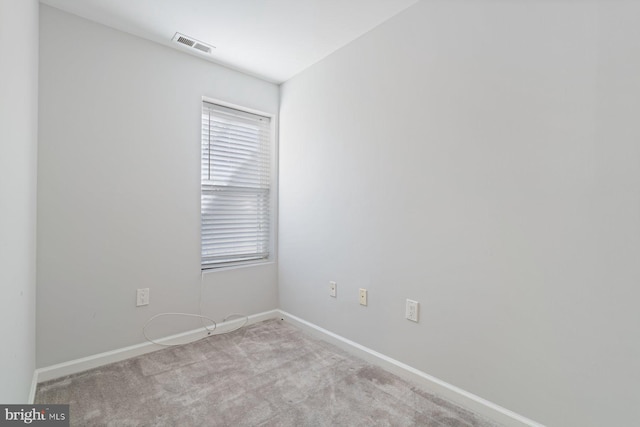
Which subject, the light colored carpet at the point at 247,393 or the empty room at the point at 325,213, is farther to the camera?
the light colored carpet at the point at 247,393

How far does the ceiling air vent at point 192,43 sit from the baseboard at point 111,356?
227 cm

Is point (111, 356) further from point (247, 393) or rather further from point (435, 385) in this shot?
point (435, 385)

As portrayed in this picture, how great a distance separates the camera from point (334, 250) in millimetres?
2426

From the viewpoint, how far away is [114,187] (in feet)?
6.84

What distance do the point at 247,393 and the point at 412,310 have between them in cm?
111

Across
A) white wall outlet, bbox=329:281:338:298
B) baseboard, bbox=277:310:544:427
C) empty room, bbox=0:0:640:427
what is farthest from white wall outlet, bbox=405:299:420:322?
white wall outlet, bbox=329:281:338:298

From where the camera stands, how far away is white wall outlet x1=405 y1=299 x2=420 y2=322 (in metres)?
1.85

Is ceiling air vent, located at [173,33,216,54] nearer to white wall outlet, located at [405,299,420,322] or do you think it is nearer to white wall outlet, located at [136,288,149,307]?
white wall outlet, located at [136,288,149,307]

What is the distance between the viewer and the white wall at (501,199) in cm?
120

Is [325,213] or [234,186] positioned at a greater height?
[234,186]

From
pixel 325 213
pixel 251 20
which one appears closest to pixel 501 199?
pixel 325 213

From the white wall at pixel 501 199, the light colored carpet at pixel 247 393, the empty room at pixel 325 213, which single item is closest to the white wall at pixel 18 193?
the empty room at pixel 325 213

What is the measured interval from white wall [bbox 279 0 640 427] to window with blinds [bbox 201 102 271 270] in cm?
92

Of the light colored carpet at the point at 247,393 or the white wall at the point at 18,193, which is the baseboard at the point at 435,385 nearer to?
the light colored carpet at the point at 247,393
